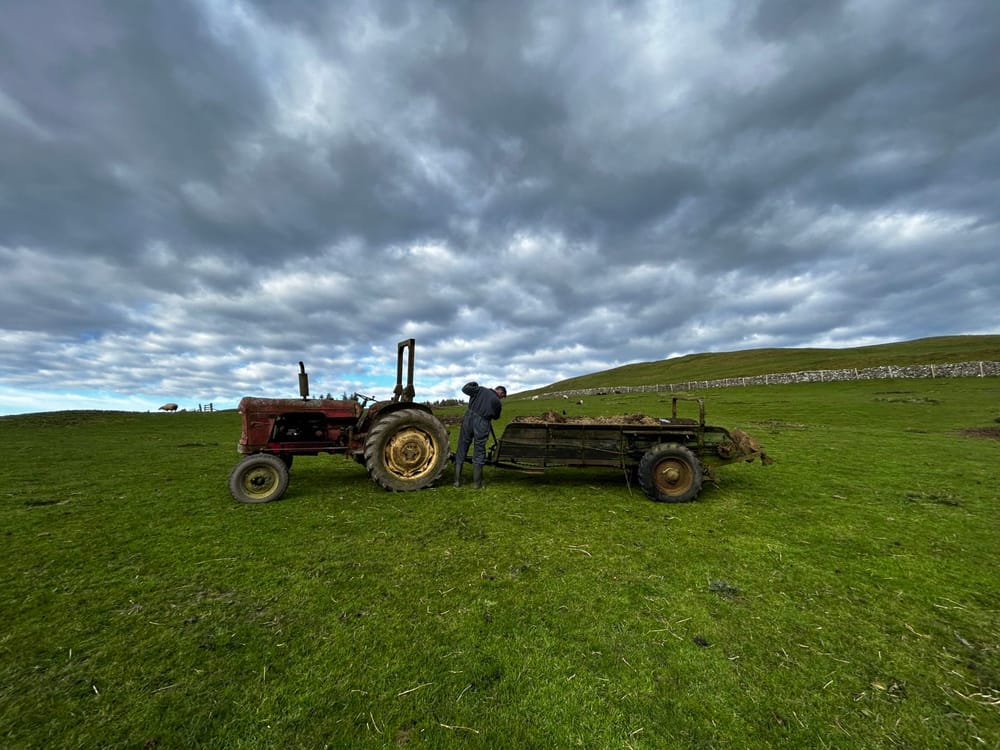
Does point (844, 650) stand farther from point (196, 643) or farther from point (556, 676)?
point (196, 643)

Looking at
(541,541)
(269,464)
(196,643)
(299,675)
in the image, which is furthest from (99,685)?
(269,464)

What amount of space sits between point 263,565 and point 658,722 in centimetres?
369

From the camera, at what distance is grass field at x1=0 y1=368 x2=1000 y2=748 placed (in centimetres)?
214

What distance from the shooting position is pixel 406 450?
7.27m

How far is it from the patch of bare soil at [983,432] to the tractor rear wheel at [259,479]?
835 inches

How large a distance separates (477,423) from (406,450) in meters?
1.39

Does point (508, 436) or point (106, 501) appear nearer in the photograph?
point (106, 501)

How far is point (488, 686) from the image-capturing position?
7.88ft

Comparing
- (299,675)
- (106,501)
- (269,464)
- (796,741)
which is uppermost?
(269,464)

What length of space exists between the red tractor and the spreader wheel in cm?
353

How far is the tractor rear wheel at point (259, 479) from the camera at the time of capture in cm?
635

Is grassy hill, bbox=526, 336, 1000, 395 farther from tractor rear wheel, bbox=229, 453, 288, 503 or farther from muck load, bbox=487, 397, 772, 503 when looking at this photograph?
tractor rear wheel, bbox=229, 453, 288, 503

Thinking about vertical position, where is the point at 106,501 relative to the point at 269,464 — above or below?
below

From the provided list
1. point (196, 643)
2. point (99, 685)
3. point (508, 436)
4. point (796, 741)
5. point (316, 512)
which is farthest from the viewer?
point (508, 436)
